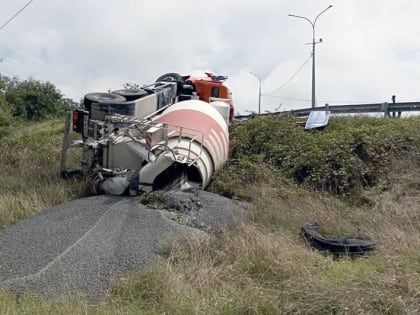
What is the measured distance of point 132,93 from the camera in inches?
458

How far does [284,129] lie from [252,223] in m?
5.74

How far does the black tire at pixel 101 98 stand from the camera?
10538 millimetres

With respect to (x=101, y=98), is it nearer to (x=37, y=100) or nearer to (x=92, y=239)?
(x=92, y=239)

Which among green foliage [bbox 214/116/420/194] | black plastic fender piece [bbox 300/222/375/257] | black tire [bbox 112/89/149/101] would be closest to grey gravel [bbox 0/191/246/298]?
black plastic fender piece [bbox 300/222/375/257]

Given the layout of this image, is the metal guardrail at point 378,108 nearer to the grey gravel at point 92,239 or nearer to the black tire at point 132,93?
Answer: the black tire at point 132,93

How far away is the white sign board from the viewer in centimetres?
1331

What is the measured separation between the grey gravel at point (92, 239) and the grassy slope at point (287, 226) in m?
0.33

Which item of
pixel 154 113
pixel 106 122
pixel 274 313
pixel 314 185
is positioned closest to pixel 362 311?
pixel 274 313

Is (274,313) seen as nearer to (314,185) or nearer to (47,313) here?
(47,313)

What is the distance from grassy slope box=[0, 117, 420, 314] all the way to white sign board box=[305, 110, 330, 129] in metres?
0.30

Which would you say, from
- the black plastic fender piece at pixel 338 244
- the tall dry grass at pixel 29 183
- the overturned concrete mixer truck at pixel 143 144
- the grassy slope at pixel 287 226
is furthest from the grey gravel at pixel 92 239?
the black plastic fender piece at pixel 338 244

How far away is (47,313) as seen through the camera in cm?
448

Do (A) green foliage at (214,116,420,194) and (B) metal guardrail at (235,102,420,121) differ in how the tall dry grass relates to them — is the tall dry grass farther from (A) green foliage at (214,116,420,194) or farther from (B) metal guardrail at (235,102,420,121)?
(B) metal guardrail at (235,102,420,121)

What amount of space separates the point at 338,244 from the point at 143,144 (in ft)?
14.5
